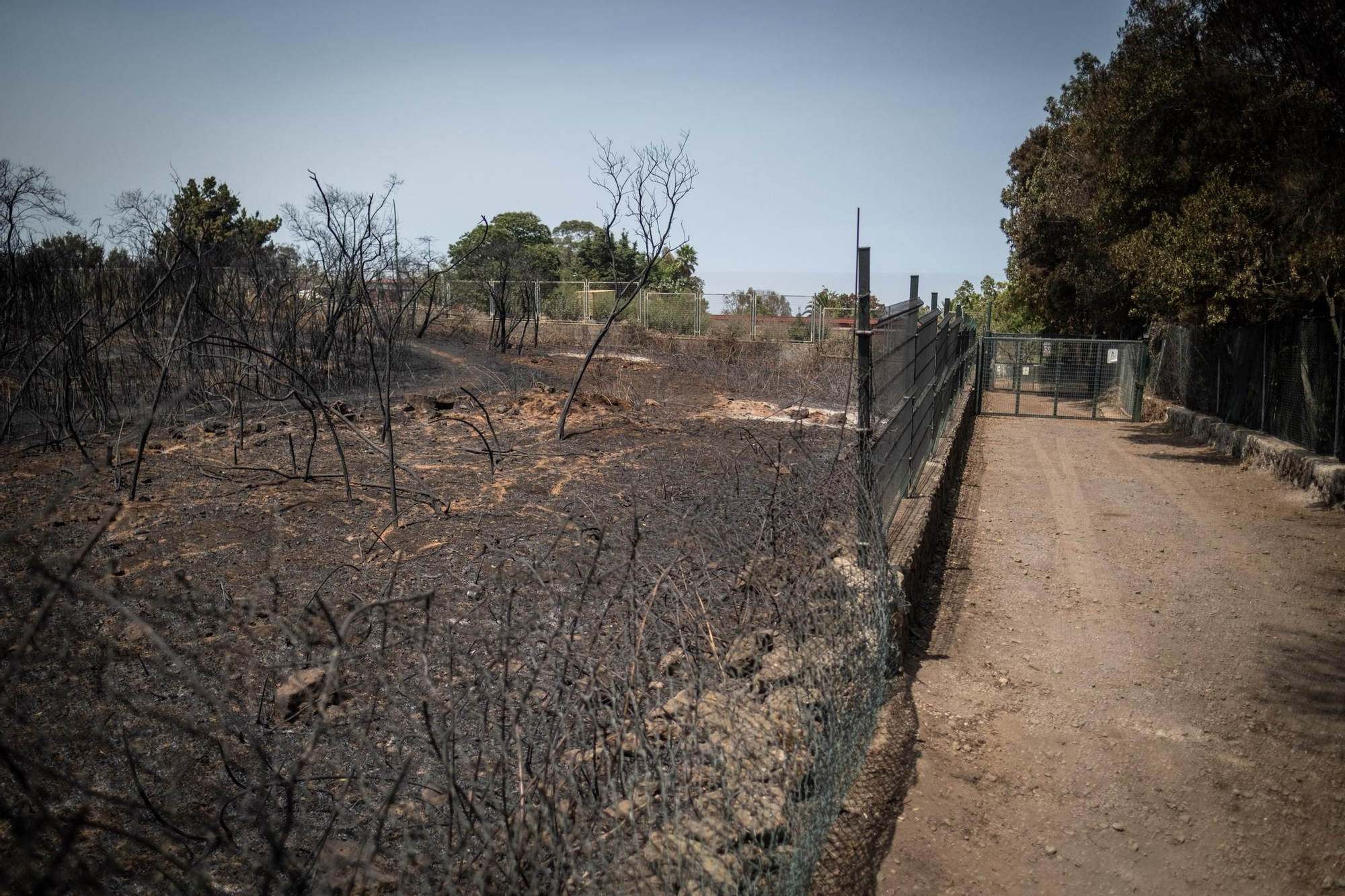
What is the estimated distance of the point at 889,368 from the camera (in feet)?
19.8

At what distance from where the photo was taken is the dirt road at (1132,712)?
322 cm

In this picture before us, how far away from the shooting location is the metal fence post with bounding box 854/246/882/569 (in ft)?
14.5

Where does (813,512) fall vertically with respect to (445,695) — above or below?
above

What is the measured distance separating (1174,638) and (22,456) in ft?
29.1

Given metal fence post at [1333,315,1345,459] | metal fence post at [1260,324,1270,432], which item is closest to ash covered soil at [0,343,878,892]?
metal fence post at [1333,315,1345,459]

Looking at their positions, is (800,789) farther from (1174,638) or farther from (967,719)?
(1174,638)

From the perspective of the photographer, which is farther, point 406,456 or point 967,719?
point 406,456

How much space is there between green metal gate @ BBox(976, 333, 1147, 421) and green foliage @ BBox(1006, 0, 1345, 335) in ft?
12.5

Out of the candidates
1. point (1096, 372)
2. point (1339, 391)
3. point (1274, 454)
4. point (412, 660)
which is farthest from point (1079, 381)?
point (412, 660)

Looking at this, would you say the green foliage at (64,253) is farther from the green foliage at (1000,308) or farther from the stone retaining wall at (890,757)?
the green foliage at (1000,308)

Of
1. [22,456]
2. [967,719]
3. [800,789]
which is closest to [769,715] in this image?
[800,789]

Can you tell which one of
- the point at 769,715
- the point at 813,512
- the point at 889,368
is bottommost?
the point at 769,715

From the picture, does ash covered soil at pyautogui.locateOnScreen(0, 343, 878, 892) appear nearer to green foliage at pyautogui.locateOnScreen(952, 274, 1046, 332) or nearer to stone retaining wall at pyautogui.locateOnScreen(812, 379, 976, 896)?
stone retaining wall at pyautogui.locateOnScreen(812, 379, 976, 896)

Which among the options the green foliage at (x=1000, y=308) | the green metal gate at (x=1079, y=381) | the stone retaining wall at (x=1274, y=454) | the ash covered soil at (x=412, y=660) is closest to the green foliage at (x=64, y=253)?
the ash covered soil at (x=412, y=660)
